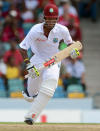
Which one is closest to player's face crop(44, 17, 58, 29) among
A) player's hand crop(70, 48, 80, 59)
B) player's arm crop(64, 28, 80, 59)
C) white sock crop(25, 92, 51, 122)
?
player's arm crop(64, 28, 80, 59)

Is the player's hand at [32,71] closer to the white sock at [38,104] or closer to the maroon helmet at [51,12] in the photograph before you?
the white sock at [38,104]

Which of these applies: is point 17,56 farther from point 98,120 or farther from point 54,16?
point 54,16

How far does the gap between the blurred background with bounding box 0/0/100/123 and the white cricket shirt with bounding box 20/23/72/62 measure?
2.22 meters

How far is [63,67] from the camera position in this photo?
11.5 metres

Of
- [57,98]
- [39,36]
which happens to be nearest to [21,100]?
[57,98]

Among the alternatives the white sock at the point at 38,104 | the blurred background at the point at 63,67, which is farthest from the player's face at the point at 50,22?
the blurred background at the point at 63,67

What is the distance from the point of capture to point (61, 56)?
718 cm

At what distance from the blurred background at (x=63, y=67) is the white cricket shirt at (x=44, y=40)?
2223 millimetres

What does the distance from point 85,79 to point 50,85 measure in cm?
538

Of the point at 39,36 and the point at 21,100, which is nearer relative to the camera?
the point at 39,36

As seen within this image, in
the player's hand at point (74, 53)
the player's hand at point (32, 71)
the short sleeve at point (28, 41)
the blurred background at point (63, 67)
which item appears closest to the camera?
the player's hand at point (32, 71)

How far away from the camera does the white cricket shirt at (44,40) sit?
7.29m

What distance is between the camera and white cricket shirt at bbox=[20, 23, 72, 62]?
729 cm

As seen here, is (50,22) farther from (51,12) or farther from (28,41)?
(28,41)
